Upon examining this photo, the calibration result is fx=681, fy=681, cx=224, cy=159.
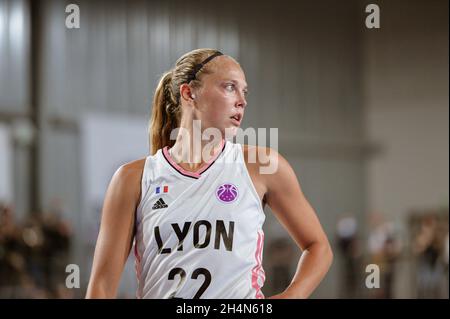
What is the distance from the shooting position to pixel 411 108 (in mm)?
13516

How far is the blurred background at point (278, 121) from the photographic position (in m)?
9.56

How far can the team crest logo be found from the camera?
212 cm

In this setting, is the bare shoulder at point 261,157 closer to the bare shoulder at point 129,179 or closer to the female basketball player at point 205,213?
the female basketball player at point 205,213

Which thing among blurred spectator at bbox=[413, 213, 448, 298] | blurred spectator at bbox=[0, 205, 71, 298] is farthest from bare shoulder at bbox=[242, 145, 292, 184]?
blurred spectator at bbox=[413, 213, 448, 298]

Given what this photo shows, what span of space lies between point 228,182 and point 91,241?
8.50 meters

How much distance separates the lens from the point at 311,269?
2096mm

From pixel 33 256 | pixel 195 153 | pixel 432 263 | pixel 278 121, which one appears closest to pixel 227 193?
pixel 195 153

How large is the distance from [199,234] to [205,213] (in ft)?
0.23

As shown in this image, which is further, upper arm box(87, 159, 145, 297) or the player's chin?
the player's chin

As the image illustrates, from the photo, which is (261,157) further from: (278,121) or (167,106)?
(278,121)

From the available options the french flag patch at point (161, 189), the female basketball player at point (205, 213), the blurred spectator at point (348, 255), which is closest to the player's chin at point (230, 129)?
the female basketball player at point (205, 213)

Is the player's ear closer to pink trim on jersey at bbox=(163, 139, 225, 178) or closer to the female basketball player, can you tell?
the female basketball player

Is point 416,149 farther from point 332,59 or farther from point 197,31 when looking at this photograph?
point 197,31
